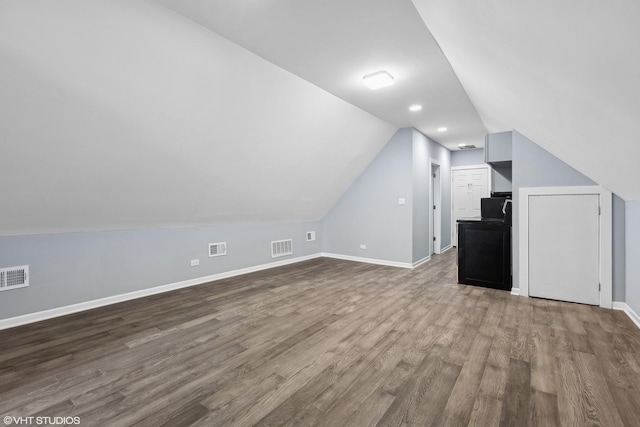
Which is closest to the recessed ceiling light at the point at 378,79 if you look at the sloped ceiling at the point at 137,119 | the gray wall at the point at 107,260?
the sloped ceiling at the point at 137,119

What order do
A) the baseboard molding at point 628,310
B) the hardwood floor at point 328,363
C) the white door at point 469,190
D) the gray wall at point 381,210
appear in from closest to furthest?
the hardwood floor at point 328,363 → the baseboard molding at point 628,310 → the gray wall at point 381,210 → the white door at point 469,190

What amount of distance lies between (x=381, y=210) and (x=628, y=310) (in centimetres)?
355

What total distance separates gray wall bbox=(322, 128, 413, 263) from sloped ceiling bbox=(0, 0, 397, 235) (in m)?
1.40

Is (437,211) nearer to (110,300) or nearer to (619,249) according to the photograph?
(619,249)

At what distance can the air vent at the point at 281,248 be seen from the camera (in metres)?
5.61

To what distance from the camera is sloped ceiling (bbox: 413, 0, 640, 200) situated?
3.04 ft

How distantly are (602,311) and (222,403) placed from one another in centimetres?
394

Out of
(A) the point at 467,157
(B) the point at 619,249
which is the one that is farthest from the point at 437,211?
(B) the point at 619,249

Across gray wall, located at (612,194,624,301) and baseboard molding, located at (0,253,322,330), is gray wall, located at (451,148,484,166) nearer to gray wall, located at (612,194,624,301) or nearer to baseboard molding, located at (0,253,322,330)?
gray wall, located at (612,194,624,301)

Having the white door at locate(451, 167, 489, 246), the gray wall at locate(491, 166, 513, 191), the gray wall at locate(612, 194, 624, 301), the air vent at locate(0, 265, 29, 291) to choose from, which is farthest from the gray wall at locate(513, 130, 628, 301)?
the air vent at locate(0, 265, 29, 291)

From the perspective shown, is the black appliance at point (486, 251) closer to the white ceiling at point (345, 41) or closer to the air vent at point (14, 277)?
the white ceiling at point (345, 41)

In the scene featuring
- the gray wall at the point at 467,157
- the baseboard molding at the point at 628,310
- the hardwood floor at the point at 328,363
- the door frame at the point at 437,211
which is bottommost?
the hardwood floor at the point at 328,363

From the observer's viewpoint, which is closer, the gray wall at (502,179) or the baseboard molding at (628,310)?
the baseboard molding at (628,310)

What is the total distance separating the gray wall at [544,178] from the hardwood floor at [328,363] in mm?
530
